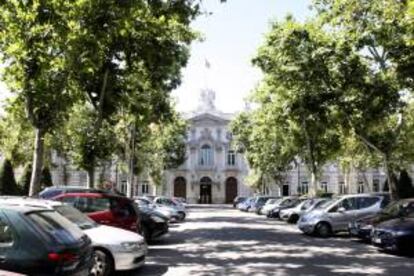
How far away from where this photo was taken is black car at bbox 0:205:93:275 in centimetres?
798

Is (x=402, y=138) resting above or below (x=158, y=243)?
above

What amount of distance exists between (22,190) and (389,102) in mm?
26965

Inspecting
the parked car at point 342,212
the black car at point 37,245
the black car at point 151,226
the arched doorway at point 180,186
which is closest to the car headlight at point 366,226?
the parked car at point 342,212

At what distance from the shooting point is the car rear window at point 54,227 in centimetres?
837

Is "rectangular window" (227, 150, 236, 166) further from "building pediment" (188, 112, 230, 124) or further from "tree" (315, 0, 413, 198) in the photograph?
"tree" (315, 0, 413, 198)

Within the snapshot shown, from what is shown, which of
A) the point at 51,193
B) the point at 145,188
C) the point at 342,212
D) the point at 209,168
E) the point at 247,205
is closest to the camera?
the point at 51,193

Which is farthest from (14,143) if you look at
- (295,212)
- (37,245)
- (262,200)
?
(37,245)

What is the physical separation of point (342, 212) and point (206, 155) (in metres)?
69.3

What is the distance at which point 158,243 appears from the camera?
21422 mm

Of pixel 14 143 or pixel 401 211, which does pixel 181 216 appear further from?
pixel 401 211

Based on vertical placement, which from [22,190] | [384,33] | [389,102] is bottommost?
[22,190]

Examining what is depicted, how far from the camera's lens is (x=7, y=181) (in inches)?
1673

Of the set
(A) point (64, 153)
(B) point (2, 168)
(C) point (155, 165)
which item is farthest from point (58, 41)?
(C) point (155, 165)

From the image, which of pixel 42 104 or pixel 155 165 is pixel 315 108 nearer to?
pixel 42 104
